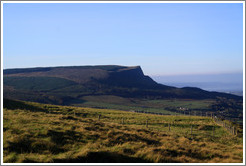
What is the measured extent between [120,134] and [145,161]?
24.2 ft

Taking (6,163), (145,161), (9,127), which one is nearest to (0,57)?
(9,127)

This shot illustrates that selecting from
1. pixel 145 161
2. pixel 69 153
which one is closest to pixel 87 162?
pixel 69 153

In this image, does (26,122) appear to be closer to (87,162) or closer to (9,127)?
(9,127)

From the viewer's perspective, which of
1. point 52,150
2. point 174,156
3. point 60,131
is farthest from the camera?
point 60,131

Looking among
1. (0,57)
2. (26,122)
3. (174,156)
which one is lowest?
(174,156)

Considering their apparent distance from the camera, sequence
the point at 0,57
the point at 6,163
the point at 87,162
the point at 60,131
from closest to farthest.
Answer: the point at 6,163
the point at 87,162
the point at 0,57
the point at 60,131

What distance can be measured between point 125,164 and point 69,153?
4.25 meters

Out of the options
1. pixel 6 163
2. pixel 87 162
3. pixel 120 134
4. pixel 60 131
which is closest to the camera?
pixel 6 163

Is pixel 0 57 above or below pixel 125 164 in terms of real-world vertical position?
above

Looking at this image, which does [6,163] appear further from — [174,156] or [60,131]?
[174,156]

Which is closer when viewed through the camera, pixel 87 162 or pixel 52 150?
pixel 87 162

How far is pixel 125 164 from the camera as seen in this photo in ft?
52.1

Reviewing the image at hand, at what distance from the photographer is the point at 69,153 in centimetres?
1717

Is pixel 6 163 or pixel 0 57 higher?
pixel 0 57
